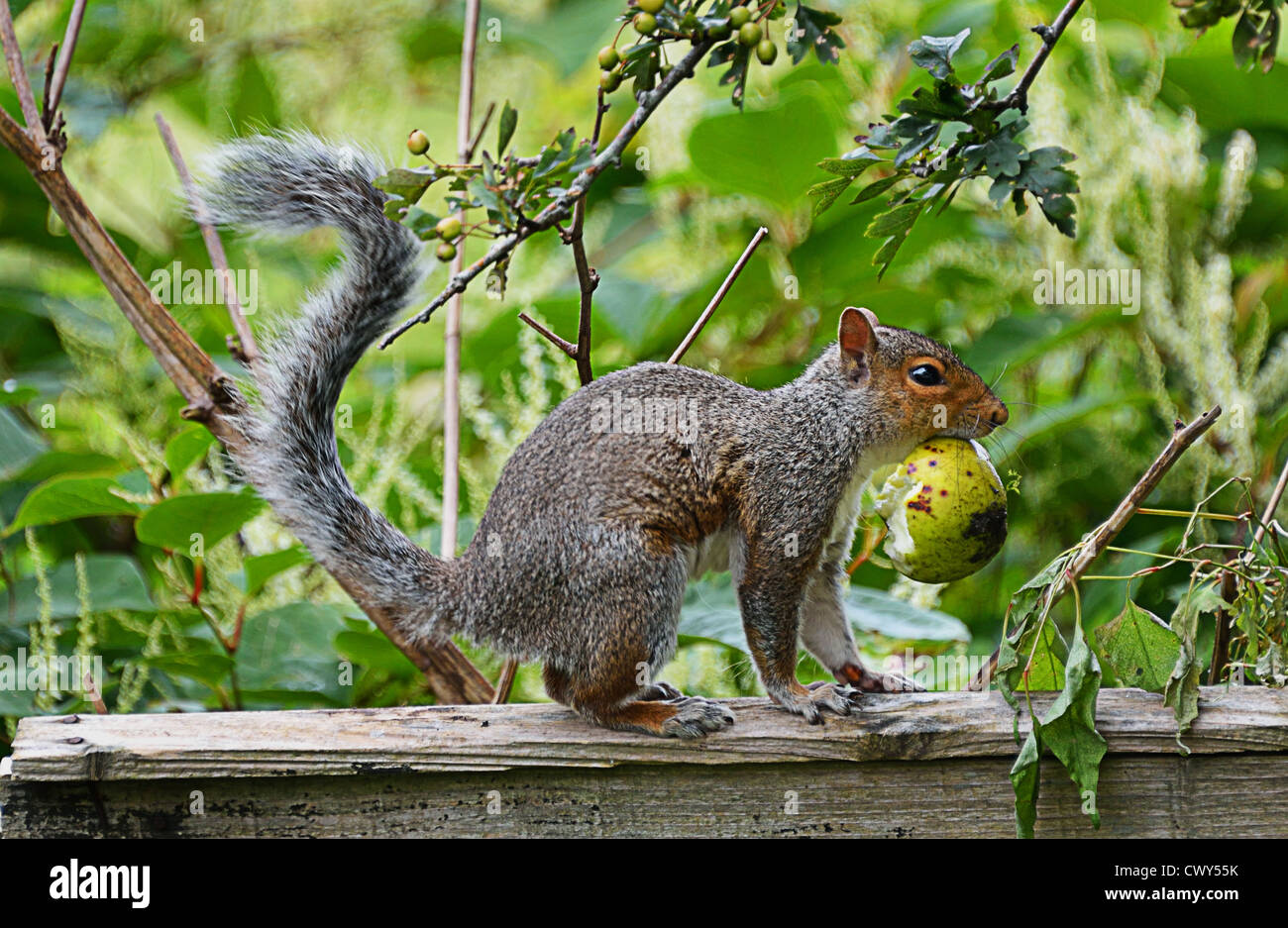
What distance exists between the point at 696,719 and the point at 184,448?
1.03 meters

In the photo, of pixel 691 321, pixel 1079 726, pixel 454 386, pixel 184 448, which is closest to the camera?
pixel 1079 726

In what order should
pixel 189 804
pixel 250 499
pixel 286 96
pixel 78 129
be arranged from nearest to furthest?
pixel 189 804, pixel 250 499, pixel 78 129, pixel 286 96

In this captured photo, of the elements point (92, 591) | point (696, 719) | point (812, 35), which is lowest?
point (696, 719)

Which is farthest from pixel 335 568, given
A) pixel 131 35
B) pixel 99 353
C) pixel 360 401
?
pixel 131 35

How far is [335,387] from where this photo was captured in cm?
182

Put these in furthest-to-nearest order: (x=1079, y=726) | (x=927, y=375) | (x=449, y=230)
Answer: (x=927, y=375)
(x=1079, y=726)
(x=449, y=230)

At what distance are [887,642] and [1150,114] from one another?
1339mm

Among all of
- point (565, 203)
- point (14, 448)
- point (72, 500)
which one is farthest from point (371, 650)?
point (565, 203)

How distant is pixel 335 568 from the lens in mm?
1811

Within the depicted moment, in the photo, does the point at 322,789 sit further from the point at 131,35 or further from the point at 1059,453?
the point at 131,35

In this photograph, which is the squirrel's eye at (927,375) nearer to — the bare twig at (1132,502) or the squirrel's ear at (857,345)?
the squirrel's ear at (857,345)

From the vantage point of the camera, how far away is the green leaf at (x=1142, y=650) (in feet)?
5.49

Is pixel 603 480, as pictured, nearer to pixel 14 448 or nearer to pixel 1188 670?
pixel 1188 670

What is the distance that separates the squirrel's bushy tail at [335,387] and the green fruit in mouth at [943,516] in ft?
2.03
